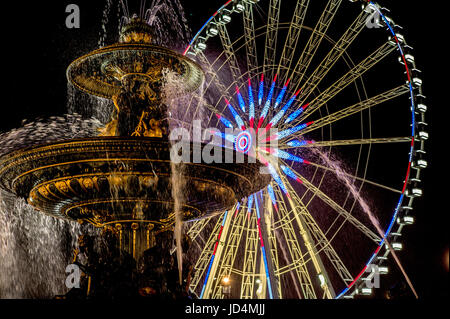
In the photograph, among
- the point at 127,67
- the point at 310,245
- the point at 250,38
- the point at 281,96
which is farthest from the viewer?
the point at 250,38

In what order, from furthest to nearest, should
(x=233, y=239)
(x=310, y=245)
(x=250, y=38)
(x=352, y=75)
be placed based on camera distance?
(x=250, y=38)
(x=352, y=75)
(x=233, y=239)
(x=310, y=245)

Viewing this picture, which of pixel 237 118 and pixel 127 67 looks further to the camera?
pixel 237 118

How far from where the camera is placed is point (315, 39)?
15.0 m

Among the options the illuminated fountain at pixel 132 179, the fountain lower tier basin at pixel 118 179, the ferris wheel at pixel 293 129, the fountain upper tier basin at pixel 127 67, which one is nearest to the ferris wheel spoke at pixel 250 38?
the ferris wheel at pixel 293 129

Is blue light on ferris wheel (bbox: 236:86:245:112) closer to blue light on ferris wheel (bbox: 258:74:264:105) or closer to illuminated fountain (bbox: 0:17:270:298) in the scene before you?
blue light on ferris wheel (bbox: 258:74:264:105)

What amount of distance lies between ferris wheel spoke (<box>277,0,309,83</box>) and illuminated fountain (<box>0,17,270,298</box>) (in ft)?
20.7

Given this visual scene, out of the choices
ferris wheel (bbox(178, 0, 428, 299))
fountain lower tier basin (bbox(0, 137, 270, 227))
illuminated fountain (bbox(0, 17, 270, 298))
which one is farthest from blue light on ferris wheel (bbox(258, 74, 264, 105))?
fountain lower tier basin (bbox(0, 137, 270, 227))

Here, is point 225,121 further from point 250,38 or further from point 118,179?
point 118,179

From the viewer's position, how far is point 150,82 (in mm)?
8734

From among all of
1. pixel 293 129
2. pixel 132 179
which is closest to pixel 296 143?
pixel 293 129

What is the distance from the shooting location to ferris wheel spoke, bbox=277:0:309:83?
48.9ft

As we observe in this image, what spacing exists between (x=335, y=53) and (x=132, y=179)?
30.0ft
